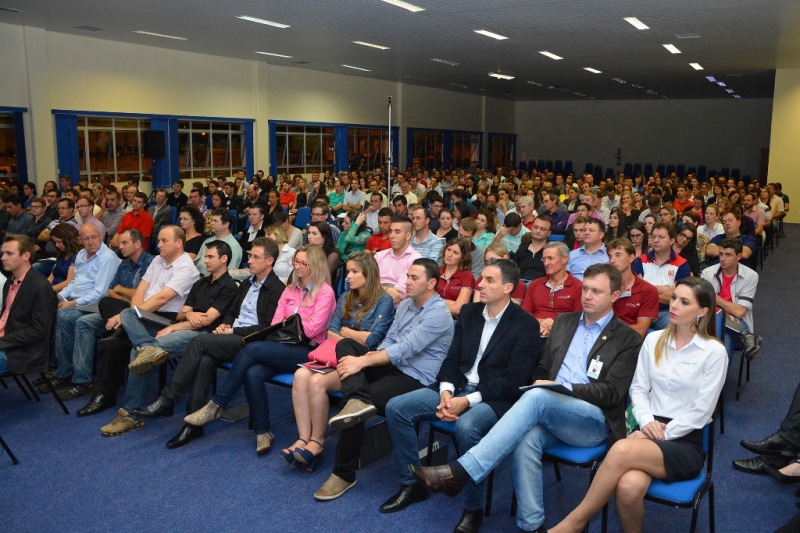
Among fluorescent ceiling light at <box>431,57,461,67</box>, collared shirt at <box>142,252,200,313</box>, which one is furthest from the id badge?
fluorescent ceiling light at <box>431,57,461,67</box>

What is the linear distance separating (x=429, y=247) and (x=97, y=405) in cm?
326

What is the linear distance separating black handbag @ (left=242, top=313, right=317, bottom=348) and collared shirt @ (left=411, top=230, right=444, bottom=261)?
2.37 m

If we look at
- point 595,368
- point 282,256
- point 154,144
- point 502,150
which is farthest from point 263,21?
point 502,150

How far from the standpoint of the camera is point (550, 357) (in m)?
3.57

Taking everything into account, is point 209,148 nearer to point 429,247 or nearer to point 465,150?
point 429,247

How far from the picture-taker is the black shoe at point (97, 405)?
4754mm

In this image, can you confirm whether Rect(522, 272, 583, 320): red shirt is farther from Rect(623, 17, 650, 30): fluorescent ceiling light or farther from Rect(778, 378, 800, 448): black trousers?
Rect(623, 17, 650, 30): fluorescent ceiling light

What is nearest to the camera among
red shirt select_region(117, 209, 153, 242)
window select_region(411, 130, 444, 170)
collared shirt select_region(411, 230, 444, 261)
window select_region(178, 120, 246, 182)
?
collared shirt select_region(411, 230, 444, 261)

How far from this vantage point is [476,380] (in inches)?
145

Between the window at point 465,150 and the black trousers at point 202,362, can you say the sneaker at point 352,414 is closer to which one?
the black trousers at point 202,362

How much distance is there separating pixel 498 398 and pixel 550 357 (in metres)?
0.35

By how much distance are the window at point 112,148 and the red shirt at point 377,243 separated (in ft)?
28.2

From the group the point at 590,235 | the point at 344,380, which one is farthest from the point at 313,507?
the point at 590,235

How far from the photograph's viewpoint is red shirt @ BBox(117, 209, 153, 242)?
9.11m
